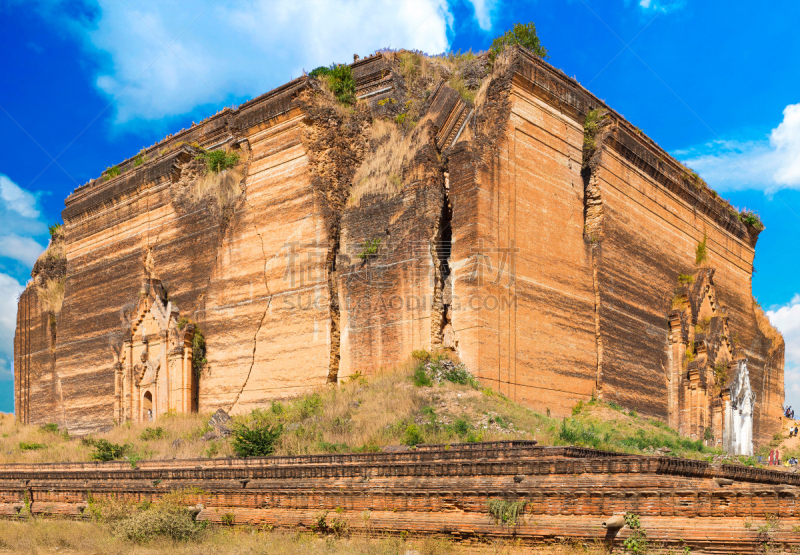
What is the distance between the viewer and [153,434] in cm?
1980

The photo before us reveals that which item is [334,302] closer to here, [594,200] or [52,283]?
[594,200]

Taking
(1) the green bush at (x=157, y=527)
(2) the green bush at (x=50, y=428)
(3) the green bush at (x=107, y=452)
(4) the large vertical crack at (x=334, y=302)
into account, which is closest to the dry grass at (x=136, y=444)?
(2) the green bush at (x=50, y=428)

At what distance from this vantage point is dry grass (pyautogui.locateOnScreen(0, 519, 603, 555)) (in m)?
8.64

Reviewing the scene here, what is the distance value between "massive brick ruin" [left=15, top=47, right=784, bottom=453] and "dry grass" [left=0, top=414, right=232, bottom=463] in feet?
3.82

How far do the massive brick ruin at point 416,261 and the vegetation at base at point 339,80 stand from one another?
30 cm

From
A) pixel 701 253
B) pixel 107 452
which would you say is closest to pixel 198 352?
pixel 107 452

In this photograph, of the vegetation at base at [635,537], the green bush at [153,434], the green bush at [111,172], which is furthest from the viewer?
the green bush at [111,172]

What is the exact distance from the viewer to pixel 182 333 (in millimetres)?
22891

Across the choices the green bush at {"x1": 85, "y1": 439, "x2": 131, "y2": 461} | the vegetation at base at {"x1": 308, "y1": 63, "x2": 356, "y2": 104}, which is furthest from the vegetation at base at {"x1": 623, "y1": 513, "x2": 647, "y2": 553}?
the vegetation at base at {"x1": 308, "y1": 63, "x2": 356, "y2": 104}

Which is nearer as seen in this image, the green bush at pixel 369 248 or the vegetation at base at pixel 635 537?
the vegetation at base at pixel 635 537

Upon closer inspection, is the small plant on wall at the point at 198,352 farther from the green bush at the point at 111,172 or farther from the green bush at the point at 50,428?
the green bush at the point at 111,172

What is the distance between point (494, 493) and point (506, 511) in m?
0.27

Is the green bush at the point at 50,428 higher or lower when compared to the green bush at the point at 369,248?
lower

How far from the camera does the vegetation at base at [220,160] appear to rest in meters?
23.9
